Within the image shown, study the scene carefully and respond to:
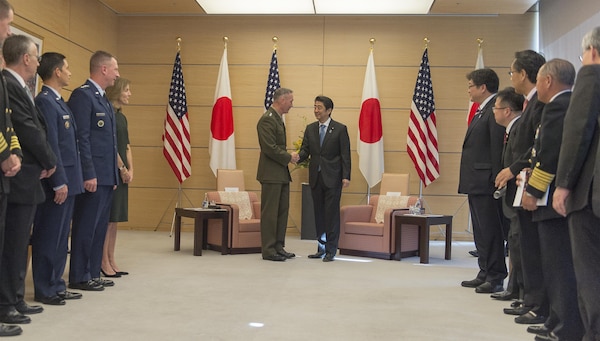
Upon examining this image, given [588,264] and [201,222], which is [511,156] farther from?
[201,222]

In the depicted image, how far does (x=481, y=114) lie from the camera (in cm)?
511

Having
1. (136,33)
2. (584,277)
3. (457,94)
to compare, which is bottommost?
(584,277)

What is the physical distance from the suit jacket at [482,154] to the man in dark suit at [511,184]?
0.60 ft

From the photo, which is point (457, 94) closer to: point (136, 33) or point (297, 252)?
point (297, 252)

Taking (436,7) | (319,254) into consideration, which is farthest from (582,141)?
(436,7)

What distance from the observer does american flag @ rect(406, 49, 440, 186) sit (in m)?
9.14

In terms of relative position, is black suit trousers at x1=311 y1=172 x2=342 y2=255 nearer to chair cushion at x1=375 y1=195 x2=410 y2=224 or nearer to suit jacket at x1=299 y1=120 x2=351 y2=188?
suit jacket at x1=299 y1=120 x2=351 y2=188

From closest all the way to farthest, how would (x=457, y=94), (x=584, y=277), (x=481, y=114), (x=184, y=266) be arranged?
(x=584, y=277)
(x=481, y=114)
(x=184, y=266)
(x=457, y=94)

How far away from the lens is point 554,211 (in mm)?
3193

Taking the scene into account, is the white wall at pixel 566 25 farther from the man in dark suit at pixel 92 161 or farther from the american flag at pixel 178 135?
the man in dark suit at pixel 92 161

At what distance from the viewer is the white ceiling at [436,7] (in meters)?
8.74

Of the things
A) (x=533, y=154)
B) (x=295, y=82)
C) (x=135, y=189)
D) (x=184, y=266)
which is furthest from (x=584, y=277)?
(x=135, y=189)

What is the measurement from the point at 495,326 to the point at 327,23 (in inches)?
264

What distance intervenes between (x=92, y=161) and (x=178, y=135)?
4954 millimetres
